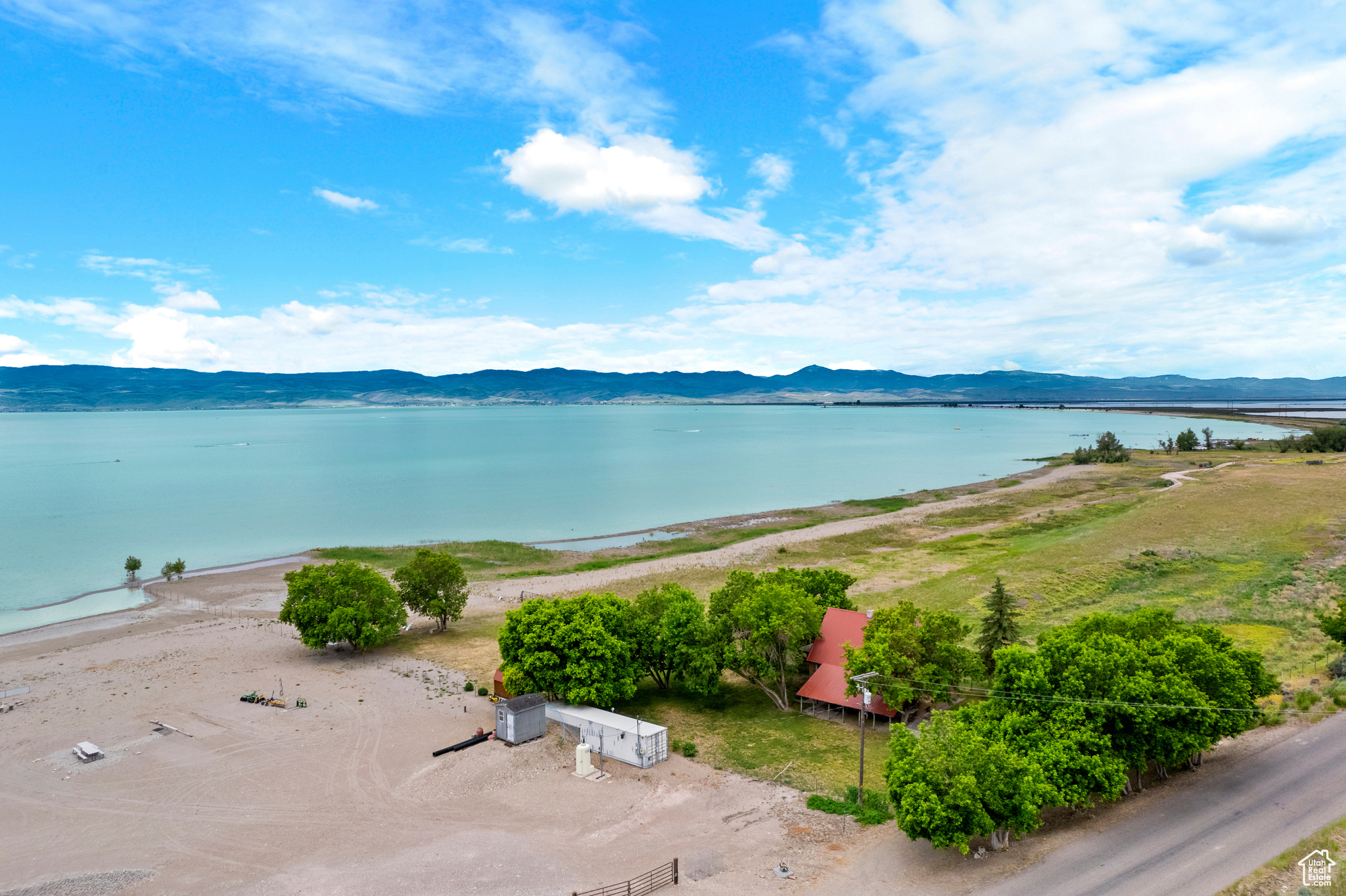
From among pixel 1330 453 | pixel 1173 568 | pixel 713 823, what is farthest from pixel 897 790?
pixel 1330 453

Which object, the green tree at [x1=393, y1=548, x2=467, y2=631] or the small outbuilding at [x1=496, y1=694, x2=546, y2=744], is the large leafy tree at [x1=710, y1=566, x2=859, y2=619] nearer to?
the small outbuilding at [x1=496, y1=694, x2=546, y2=744]

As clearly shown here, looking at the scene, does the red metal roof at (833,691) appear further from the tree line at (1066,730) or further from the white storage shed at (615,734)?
the white storage shed at (615,734)

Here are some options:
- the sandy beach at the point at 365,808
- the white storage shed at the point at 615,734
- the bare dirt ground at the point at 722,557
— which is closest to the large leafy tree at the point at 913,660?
the sandy beach at the point at 365,808

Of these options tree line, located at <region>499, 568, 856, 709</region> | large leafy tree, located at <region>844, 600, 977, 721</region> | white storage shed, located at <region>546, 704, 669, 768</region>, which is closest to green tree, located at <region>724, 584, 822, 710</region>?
tree line, located at <region>499, 568, 856, 709</region>

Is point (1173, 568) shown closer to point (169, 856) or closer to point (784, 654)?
point (784, 654)

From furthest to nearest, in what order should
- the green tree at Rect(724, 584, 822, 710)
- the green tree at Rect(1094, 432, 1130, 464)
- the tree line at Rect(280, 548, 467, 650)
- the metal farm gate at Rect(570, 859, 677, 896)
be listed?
1. the green tree at Rect(1094, 432, 1130, 464)
2. the tree line at Rect(280, 548, 467, 650)
3. the green tree at Rect(724, 584, 822, 710)
4. the metal farm gate at Rect(570, 859, 677, 896)
